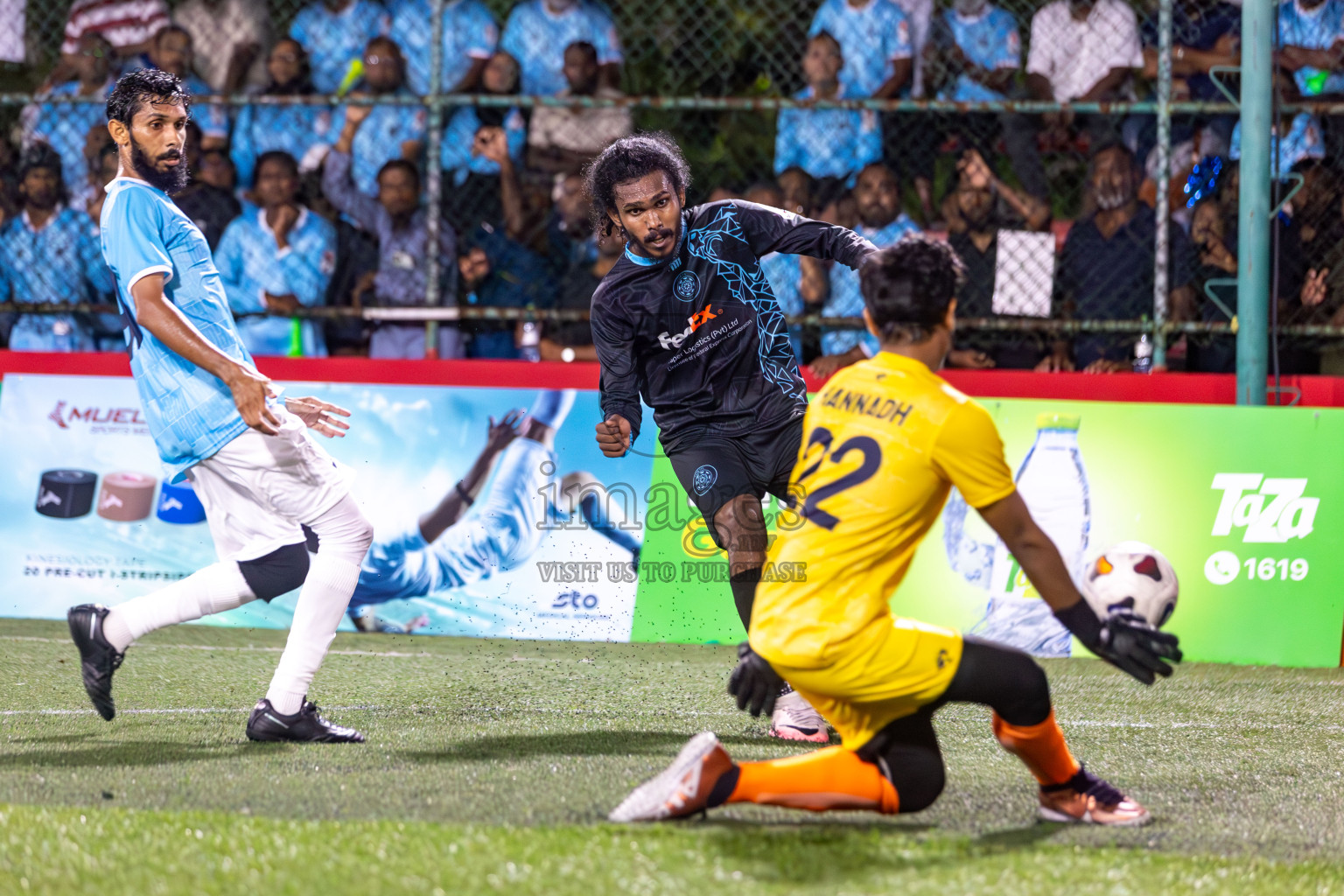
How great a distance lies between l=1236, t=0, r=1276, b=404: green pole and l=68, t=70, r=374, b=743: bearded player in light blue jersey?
194 inches

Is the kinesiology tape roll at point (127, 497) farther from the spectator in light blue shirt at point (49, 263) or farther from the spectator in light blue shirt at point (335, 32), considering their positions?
the spectator in light blue shirt at point (335, 32)

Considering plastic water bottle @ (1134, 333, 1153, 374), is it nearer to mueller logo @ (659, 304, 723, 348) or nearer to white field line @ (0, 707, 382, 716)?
mueller logo @ (659, 304, 723, 348)

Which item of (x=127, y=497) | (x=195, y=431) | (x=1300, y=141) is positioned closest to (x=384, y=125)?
(x=127, y=497)

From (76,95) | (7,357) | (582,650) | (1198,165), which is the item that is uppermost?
(76,95)

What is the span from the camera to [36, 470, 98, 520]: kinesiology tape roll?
24.3ft

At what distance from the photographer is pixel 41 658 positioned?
6.12 meters

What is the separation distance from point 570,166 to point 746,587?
→ 4.38 meters

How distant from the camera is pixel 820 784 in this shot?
10.5 ft

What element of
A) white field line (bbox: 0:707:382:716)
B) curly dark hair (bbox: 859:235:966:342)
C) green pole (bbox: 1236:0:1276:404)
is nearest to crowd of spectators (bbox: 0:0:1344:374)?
green pole (bbox: 1236:0:1276:404)

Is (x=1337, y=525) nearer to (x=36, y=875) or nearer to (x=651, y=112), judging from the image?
(x=651, y=112)

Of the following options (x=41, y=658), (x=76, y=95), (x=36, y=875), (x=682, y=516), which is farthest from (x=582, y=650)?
(x=76, y=95)

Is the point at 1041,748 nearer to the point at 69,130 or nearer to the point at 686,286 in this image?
the point at 686,286

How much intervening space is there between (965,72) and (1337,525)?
3427 millimetres

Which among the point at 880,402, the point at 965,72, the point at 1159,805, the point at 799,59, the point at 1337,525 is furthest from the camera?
the point at 799,59
